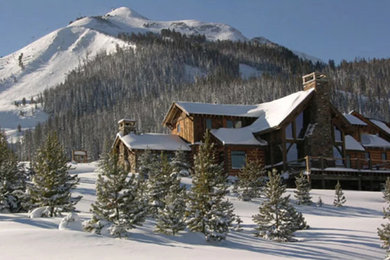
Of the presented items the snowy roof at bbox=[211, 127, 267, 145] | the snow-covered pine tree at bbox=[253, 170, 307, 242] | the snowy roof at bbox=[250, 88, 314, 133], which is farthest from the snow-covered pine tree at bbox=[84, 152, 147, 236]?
the snowy roof at bbox=[250, 88, 314, 133]

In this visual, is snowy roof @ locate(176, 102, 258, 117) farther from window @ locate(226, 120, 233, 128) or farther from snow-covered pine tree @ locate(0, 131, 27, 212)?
snow-covered pine tree @ locate(0, 131, 27, 212)

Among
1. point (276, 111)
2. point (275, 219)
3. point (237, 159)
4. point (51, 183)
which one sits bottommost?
point (275, 219)

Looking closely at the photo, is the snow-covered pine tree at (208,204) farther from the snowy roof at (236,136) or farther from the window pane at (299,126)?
the window pane at (299,126)

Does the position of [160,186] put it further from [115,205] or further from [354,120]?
[354,120]

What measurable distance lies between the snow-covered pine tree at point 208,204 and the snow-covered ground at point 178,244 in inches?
12.3

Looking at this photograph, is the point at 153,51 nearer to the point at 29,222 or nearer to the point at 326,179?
the point at 326,179

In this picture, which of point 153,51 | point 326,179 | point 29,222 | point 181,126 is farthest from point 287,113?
point 153,51

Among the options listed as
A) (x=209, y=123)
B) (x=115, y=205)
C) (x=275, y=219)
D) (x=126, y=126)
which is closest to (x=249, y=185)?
(x=275, y=219)

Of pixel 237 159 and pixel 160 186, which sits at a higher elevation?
pixel 237 159

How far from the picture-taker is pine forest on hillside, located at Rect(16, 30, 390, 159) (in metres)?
109

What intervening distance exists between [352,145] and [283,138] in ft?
25.7

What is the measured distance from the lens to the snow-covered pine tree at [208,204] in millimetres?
13562

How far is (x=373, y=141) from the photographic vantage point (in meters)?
40.4

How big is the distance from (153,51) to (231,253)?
173756 mm
